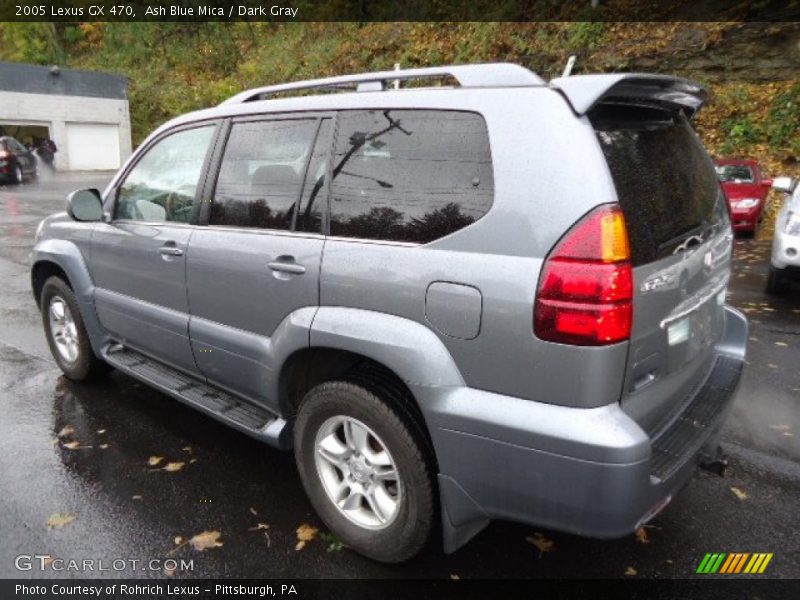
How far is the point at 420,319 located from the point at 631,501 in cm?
95

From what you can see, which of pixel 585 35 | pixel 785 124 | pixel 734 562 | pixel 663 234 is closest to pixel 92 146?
pixel 585 35

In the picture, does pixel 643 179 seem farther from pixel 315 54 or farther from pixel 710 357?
pixel 315 54

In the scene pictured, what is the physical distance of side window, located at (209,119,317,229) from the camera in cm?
283

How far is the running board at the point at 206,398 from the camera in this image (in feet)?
9.68

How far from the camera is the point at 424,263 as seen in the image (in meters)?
2.26

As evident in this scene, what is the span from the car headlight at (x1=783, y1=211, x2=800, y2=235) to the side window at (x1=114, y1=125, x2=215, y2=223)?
6.33 meters

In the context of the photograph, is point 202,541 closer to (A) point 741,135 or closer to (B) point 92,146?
(A) point 741,135

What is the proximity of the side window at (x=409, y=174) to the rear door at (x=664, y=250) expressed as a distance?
466 mm

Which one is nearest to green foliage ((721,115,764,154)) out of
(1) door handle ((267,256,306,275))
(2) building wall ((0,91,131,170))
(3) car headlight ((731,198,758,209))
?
(3) car headlight ((731,198,758,209))

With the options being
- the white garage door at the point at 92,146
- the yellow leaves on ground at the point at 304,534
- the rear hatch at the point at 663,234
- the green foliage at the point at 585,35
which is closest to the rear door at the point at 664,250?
the rear hatch at the point at 663,234

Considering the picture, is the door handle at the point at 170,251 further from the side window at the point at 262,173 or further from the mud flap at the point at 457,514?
the mud flap at the point at 457,514

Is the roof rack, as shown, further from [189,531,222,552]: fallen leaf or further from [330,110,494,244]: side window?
[189,531,222,552]: fallen leaf

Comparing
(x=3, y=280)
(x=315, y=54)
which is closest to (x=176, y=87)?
(x=315, y=54)

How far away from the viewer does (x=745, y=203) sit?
11.5 m
